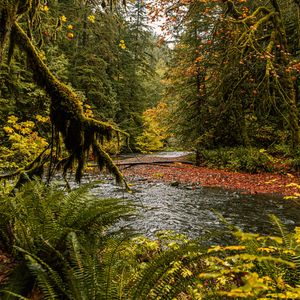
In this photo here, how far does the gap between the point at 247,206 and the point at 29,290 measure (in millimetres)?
7735

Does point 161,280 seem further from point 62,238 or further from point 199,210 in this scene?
point 199,210

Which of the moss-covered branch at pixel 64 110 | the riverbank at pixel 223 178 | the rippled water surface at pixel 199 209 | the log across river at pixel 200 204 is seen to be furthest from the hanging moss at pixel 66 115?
the riverbank at pixel 223 178

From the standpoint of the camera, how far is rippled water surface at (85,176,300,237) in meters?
7.03

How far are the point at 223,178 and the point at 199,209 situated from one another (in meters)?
5.80

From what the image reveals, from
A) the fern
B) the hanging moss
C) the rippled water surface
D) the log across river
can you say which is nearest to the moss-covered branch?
the hanging moss

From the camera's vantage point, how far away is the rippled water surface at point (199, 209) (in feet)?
23.1

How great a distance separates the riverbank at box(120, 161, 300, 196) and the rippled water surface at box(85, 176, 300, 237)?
105 centimetres

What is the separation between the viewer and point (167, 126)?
20.7m

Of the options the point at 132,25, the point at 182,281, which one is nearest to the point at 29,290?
the point at 182,281

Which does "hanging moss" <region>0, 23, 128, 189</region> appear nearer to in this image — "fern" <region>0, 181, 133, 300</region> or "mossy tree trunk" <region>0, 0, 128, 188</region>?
"mossy tree trunk" <region>0, 0, 128, 188</region>

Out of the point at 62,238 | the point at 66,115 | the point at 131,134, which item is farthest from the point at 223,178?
the point at 62,238

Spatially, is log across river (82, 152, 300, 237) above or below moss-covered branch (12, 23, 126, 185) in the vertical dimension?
below

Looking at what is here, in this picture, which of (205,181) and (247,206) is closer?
(247,206)

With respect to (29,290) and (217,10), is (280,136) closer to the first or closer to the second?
(217,10)
